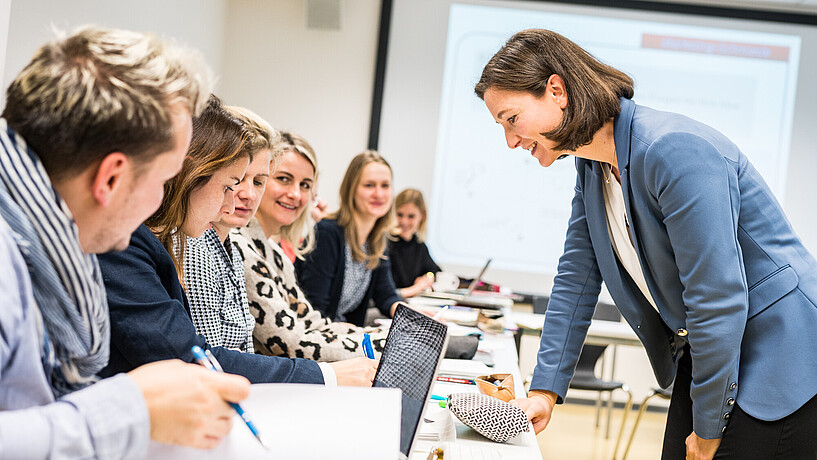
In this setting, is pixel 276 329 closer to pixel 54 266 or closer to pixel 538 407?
pixel 538 407

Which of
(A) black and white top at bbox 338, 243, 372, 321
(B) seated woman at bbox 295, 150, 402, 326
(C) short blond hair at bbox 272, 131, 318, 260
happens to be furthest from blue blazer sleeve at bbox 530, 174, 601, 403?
(A) black and white top at bbox 338, 243, 372, 321

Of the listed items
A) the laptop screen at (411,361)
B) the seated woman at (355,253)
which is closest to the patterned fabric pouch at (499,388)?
the laptop screen at (411,361)

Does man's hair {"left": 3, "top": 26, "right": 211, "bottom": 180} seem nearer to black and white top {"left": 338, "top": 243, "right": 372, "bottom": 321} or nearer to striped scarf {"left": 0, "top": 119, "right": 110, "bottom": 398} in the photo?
striped scarf {"left": 0, "top": 119, "right": 110, "bottom": 398}

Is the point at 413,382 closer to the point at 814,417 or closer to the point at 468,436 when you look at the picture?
the point at 468,436

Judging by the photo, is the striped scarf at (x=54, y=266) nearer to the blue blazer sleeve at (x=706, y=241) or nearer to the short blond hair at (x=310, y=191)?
the blue blazer sleeve at (x=706, y=241)

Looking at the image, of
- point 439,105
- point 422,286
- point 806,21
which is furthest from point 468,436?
point 806,21

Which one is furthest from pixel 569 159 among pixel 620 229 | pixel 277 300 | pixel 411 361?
pixel 411 361

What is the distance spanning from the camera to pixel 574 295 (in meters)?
1.53

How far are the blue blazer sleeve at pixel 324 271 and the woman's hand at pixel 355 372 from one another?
5.00ft

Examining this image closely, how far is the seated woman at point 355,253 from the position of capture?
9.57 feet

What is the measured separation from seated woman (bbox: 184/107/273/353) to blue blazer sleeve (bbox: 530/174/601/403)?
0.67 metres

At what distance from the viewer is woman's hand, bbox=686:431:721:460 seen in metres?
1.24

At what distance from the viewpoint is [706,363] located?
1.17m

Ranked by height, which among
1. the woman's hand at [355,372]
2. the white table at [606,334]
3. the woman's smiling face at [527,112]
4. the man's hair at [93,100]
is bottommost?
the white table at [606,334]
